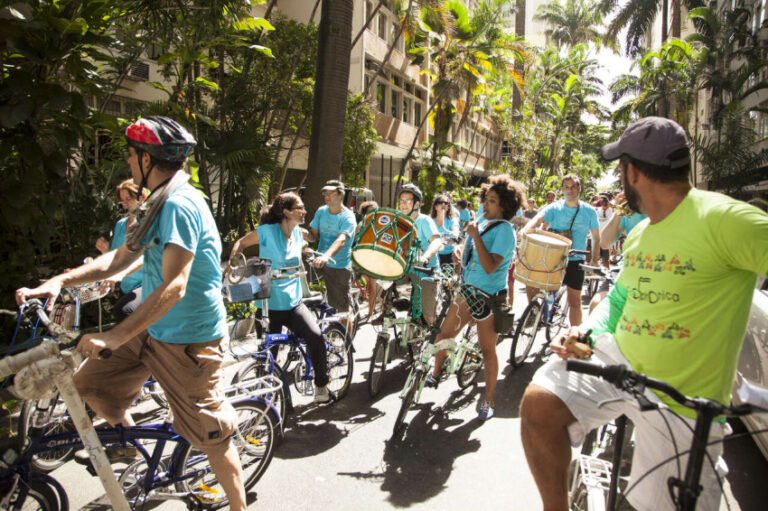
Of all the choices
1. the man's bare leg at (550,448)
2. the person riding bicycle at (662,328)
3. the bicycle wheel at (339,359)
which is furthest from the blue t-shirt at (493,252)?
the man's bare leg at (550,448)

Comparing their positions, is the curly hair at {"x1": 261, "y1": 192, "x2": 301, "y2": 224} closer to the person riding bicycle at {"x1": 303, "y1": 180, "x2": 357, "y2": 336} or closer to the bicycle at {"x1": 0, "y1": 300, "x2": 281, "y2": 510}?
the person riding bicycle at {"x1": 303, "y1": 180, "x2": 357, "y2": 336}

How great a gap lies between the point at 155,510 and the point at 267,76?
1068 centimetres

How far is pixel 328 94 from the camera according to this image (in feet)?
33.2

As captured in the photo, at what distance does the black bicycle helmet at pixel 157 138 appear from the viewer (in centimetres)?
263

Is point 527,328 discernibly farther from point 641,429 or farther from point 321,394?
point 641,429

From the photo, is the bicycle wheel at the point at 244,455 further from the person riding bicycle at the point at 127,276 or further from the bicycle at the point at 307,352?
the person riding bicycle at the point at 127,276

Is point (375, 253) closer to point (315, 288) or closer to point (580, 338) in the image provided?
point (580, 338)

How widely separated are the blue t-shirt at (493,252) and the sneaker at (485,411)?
1.05 metres

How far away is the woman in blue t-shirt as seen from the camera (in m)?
8.83

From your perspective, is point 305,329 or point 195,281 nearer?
point 195,281

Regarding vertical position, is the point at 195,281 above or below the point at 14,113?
below

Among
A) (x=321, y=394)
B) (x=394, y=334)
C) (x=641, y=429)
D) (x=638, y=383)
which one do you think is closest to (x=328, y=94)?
(x=394, y=334)

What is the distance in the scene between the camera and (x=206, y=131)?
936cm

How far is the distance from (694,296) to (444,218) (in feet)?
24.2
